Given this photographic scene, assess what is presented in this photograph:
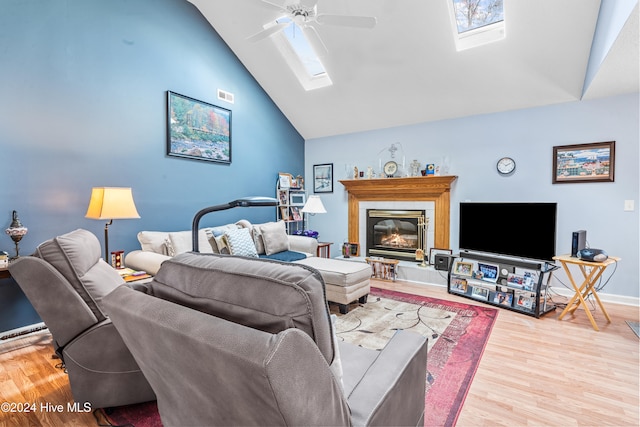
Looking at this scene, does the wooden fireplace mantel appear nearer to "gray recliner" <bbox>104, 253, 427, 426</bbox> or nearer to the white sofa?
the white sofa

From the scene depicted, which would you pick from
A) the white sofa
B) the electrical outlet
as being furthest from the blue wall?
the electrical outlet

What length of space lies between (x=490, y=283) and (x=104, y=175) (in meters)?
4.38

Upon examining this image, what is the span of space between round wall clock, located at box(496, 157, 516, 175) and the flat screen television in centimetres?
63

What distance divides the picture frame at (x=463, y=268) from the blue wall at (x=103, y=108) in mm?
3197

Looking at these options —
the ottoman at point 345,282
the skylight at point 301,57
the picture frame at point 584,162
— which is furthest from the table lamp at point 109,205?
the picture frame at point 584,162

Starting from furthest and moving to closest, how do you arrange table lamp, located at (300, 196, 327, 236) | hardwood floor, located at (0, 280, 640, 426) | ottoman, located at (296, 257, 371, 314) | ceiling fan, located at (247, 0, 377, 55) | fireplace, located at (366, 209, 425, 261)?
table lamp, located at (300, 196, 327, 236)
fireplace, located at (366, 209, 425, 261)
ottoman, located at (296, 257, 371, 314)
ceiling fan, located at (247, 0, 377, 55)
hardwood floor, located at (0, 280, 640, 426)

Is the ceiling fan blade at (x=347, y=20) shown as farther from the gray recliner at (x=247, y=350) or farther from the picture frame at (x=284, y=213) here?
the picture frame at (x=284, y=213)

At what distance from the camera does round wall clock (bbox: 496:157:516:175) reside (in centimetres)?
406

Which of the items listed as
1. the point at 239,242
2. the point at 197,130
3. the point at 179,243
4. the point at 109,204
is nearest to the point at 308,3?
the point at 197,130

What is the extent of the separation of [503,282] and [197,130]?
4170 millimetres

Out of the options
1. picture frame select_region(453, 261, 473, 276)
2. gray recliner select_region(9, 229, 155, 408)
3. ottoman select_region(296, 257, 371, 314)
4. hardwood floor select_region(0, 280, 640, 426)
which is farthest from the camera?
picture frame select_region(453, 261, 473, 276)

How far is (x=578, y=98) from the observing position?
12.0 feet

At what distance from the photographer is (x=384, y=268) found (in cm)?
462

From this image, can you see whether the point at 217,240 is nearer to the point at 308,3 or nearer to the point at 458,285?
the point at 308,3
